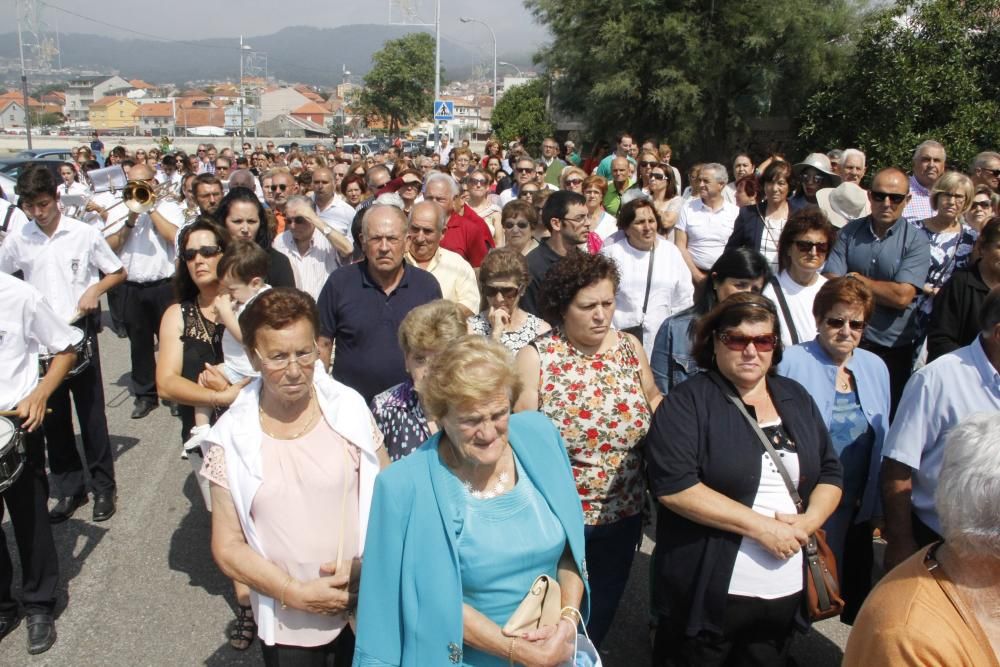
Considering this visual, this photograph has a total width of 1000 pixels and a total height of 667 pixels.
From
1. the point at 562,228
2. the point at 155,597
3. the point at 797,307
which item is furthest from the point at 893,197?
the point at 155,597

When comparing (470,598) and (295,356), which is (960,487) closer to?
(470,598)

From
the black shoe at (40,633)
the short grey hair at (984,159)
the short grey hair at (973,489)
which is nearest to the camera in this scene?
the short grey hair at (973,489)

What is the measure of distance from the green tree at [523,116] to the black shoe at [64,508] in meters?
26.6

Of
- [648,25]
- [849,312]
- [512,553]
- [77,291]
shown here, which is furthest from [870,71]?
[512,553]

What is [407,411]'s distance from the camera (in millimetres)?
3203

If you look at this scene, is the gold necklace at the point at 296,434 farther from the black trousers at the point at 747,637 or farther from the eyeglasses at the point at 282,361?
the black trousers at the point at 747,637

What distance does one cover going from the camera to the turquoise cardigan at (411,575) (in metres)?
2.24

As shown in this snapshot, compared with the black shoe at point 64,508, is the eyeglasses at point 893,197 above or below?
above

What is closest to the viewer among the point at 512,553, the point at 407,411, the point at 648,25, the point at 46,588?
the point at 512,553

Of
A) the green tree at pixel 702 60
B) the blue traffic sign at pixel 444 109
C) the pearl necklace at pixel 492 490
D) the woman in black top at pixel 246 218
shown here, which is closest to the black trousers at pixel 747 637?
the pearl necklace at pixel 492 490

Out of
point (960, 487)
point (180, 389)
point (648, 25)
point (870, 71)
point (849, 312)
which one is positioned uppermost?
point (648, 25)

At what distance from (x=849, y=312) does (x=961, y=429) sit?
133 centimetres

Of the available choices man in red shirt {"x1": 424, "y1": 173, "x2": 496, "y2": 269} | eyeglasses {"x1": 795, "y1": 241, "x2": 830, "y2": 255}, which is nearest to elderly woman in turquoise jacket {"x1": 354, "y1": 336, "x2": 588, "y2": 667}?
eyeglasses {"x1": 795, "y1": 241, "x2": 830, "y2": 255}

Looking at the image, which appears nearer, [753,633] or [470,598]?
[470,598]
